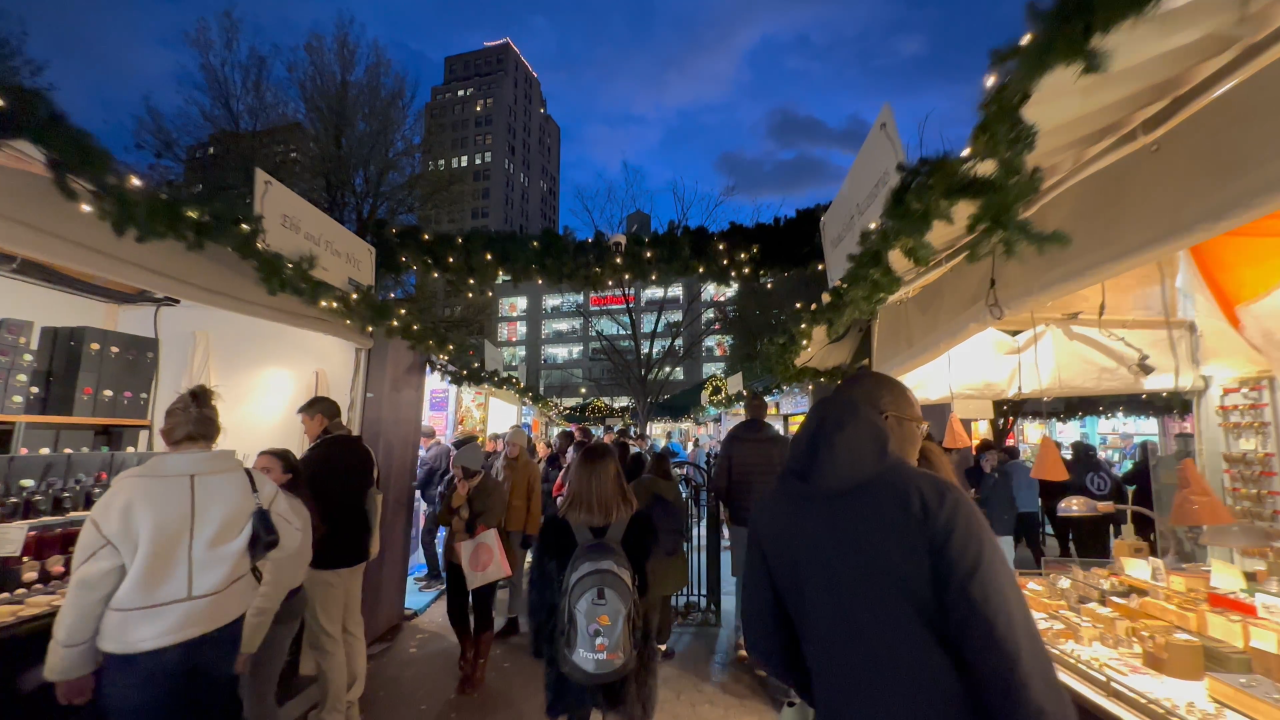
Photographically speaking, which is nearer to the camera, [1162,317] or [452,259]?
[1162,317]

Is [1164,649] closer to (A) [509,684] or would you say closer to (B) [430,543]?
(A) [509,684]

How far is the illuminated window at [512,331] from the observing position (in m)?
59.5

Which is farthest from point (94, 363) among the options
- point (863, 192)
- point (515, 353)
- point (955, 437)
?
point (515, 353)

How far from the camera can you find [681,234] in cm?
539

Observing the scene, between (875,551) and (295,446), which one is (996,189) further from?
(295,446)

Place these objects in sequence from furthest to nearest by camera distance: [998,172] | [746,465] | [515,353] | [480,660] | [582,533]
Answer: [515,353], [746,465], [480,660], [582,533], [998,172]

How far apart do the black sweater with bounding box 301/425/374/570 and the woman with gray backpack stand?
1.29 m

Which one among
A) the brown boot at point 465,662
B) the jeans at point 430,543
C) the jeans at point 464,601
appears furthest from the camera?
the jeans at point 430,543

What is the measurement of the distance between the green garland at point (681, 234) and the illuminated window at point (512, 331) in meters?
54.2

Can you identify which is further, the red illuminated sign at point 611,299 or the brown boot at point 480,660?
the red illuminated sign at point 611,299

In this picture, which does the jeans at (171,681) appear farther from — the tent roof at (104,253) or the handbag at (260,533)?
the tent roof at (104,253)

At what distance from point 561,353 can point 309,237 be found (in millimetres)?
56691

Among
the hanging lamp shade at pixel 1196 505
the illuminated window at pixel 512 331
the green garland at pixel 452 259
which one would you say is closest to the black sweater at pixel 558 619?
the green garland at pixel 452 259

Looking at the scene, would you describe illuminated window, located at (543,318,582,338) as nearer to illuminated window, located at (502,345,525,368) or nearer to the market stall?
illuminated window, located at (502,345,525,368)
